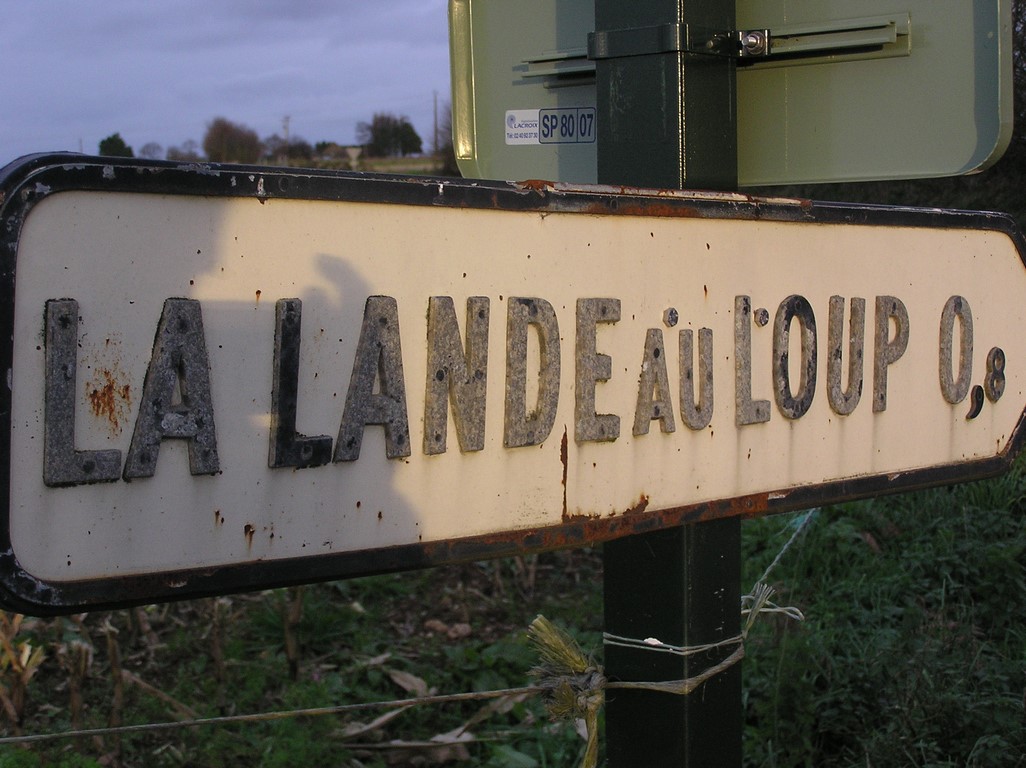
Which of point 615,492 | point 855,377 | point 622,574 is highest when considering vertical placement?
point 855,377

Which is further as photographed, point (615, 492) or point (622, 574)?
point (622, 574)

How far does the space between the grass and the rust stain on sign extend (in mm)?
1874

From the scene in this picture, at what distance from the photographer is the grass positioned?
310 cm

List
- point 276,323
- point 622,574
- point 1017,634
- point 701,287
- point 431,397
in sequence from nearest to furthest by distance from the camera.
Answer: point 276,323 < point 431,397 < point 701,287 < point 622,574 < point 1017,634

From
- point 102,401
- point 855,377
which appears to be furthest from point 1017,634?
point 102,401

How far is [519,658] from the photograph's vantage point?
409 centimetres

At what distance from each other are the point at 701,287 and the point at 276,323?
632mm

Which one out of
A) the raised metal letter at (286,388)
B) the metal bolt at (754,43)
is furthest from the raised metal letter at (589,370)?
the metal bolt at (754,43)

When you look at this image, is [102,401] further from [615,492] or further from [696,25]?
[696,25]

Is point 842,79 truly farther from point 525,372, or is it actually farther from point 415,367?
point 415,367

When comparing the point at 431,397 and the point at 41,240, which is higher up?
the point at 41,240

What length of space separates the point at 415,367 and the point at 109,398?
0.33 metres

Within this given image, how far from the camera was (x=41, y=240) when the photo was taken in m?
0.97

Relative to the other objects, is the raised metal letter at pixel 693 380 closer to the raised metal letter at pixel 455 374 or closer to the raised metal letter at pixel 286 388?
the raised metal letter at pixel 455 374
